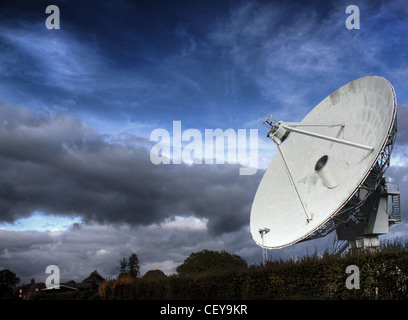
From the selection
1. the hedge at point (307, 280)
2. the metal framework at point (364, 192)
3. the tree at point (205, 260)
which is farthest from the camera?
the tree at point (205, 260)

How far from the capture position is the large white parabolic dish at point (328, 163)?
2319cm

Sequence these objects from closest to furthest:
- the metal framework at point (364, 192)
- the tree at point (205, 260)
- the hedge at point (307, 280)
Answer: the hedge at point (307, 280) < the metal framework at point (364, 192) < the tree at point (205, 260)

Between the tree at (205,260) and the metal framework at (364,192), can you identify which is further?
the tree at (205,260)

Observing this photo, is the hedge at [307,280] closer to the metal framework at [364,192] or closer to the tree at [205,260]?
the metal framework at [364,192]

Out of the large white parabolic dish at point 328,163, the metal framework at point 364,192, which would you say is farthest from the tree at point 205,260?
the metal framework at point 364,192

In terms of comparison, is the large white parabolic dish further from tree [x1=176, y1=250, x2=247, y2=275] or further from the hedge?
tree [x1=176, y1=250, x2=247, y2=275]

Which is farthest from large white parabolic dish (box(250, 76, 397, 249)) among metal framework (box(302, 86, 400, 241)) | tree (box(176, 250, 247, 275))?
tree (box(176, 250, 247, 275))

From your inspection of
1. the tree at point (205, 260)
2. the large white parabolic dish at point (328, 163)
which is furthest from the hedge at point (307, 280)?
the tree at point (205, 260)

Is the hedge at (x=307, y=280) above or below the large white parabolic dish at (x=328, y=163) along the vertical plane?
below

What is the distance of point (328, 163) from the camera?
27047mm

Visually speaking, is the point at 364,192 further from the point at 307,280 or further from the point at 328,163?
the point at 307,280

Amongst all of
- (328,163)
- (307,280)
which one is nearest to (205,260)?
(328,163)

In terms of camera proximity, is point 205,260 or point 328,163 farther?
point 205,260
